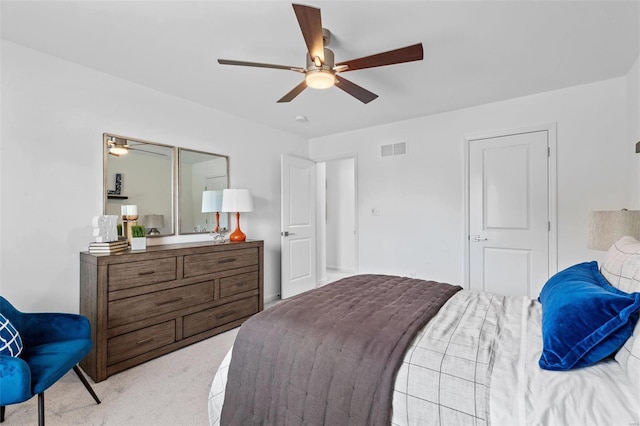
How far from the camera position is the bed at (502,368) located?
0.93 m

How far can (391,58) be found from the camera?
1.89 meters

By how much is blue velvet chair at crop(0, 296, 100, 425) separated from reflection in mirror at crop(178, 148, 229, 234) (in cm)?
140

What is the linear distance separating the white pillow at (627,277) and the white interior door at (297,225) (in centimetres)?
333

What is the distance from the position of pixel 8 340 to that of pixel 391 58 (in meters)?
2.65

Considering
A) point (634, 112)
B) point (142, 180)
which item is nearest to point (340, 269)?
point (142, 180)

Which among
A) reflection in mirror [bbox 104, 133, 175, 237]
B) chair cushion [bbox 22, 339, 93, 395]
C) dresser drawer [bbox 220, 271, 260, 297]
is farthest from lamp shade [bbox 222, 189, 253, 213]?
chair cushion [bbox 22, 339, 93, 395]

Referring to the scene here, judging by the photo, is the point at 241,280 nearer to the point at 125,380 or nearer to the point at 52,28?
the point at 125,380

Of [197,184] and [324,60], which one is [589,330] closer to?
[324,60]

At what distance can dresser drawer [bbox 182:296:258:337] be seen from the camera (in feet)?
9.19

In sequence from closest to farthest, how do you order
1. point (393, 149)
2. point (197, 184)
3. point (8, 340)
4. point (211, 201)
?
point (8, 340) < point (197, 184) < point (211, 201) < point (393, 149)

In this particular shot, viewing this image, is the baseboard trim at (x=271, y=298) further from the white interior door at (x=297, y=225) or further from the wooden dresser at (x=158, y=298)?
the wooden dresser at (x=158, y=298)

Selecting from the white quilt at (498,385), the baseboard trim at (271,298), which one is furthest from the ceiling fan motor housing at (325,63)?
the baseboard trim at (271,298)

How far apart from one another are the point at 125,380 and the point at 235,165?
97.1 inches

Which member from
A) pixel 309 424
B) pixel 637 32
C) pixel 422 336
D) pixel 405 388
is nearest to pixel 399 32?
pixel 637 32
